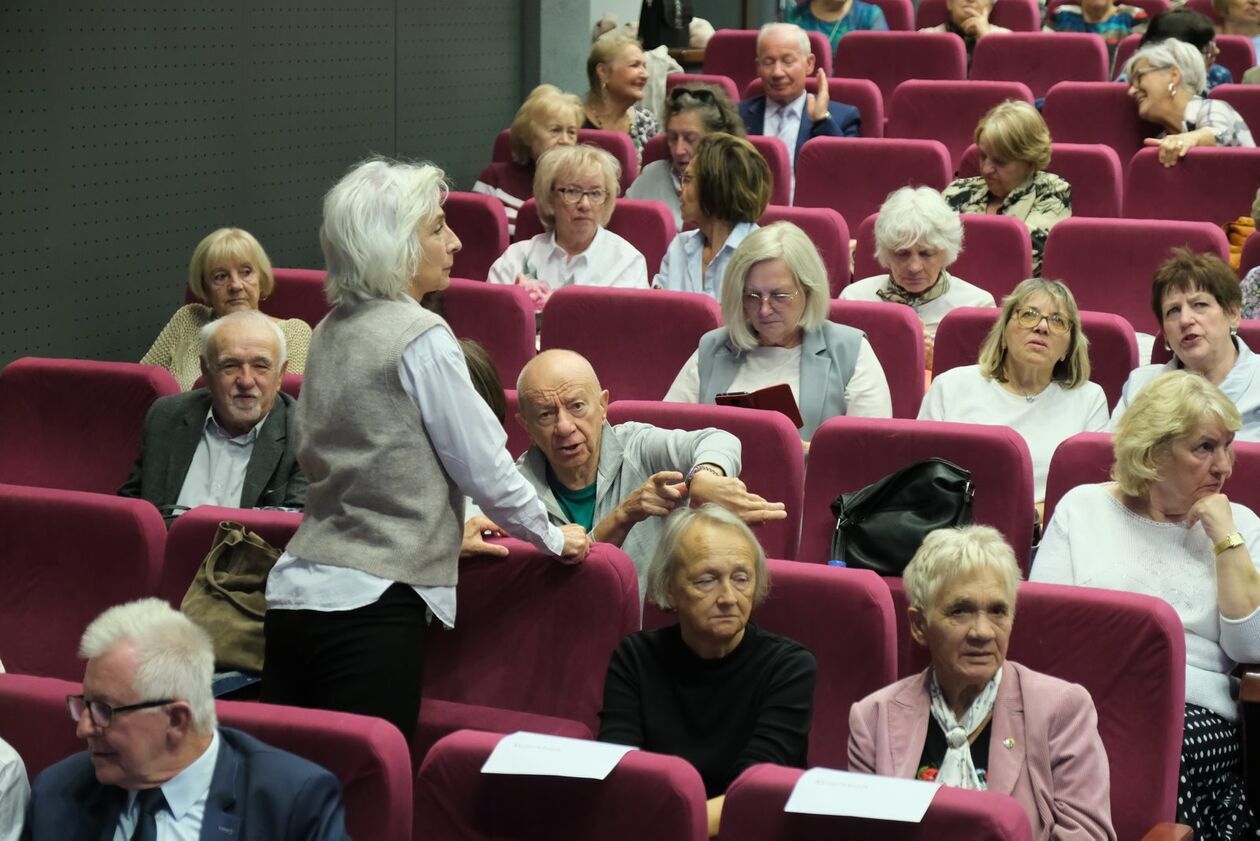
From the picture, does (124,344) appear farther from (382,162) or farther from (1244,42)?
(1244,42)

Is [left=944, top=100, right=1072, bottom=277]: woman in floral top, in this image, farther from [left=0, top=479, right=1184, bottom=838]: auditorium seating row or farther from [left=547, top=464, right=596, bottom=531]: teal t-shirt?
[left=0, top=479, right=1184, bottom=838]: auditorium seating row

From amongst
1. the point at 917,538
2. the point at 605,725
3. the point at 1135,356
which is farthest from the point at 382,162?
the point at 1135,356

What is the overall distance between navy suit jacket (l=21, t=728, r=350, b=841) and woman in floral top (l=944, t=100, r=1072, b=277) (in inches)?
113

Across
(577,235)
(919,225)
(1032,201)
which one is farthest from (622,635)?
(1032,201)

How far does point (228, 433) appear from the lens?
3146 millimetres

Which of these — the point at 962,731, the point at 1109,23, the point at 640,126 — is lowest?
the point at 962,731

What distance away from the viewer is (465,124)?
5875 mm

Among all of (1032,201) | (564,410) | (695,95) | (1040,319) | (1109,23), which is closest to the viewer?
(564,410)

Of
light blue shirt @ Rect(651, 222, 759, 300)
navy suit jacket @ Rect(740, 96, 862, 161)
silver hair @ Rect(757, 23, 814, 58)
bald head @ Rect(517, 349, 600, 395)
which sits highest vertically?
silver hair @ Rect(757, 23, 814, 58)

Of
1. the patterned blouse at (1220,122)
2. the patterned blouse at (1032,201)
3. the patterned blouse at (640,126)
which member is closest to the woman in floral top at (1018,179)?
the patterned blouse at (1032,201)

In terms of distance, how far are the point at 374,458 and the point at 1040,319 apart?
155cm

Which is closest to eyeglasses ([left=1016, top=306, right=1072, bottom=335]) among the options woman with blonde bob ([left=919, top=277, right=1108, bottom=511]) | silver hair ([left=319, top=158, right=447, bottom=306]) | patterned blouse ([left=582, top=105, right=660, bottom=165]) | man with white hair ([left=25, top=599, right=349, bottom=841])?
woman with blonde bob ([left=919, top=277, right=1108, bottom=511])

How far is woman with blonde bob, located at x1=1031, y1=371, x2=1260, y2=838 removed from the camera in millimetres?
2430

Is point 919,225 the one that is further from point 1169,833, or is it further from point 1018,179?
point 1169,833
